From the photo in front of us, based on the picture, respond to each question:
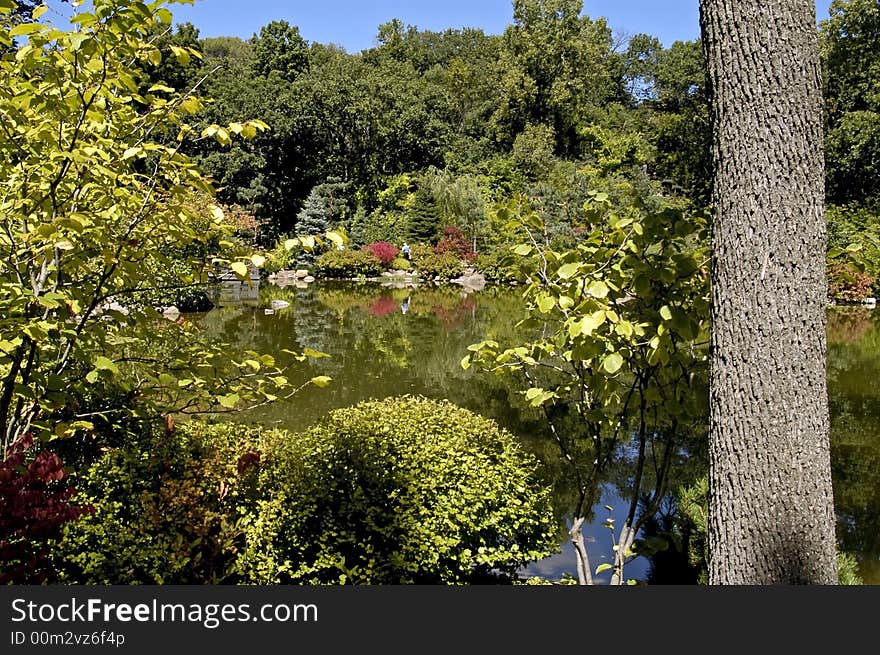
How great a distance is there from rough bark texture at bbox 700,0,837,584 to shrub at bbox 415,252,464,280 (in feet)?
62.5

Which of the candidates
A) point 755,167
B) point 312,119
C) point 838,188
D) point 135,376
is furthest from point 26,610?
point 312,119

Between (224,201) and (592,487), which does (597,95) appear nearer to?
(224,201)

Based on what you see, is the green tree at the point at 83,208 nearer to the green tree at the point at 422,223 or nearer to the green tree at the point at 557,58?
the green tree at the point at 422,223

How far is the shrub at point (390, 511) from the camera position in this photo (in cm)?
276

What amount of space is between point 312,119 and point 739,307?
2449cm

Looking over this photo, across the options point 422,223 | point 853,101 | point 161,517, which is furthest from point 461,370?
point 853,101

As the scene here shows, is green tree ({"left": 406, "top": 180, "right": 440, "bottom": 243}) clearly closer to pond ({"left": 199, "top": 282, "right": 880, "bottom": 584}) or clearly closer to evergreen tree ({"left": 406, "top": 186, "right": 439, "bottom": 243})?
evergreen tree ({"left": 406, "top": 186, "right": 439, "bottom": 243})

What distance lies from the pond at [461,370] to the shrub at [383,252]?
15.2 feet

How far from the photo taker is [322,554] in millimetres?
2775

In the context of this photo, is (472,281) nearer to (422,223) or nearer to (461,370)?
(422,223)

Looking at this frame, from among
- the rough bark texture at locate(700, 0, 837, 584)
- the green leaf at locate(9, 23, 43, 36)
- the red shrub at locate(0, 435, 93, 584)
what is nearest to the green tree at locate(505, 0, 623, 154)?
the rough bark texture at locate(700, 0, 837, 584)

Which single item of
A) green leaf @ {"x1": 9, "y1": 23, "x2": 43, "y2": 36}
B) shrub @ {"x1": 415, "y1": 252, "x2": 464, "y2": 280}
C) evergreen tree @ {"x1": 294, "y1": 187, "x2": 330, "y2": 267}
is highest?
evergreen tree @ {"x1": 294, "y1": 187, "x2": 330, "y2": 267}

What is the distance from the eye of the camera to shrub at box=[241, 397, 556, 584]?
2.76 meters

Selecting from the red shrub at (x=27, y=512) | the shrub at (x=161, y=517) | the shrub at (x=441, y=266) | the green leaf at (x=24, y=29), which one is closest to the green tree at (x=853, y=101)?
the shrub at (x=441, y=266)
